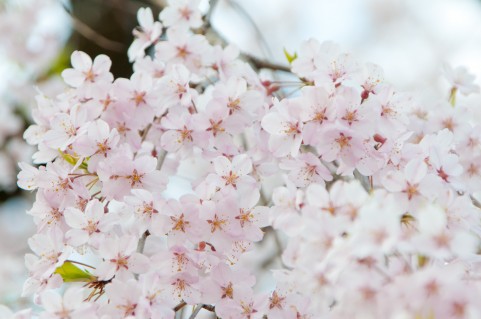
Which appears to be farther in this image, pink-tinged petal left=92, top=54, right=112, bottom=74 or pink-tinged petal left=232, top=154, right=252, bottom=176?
pink-tinged petal left=92, top=54, right=112, bottom=74

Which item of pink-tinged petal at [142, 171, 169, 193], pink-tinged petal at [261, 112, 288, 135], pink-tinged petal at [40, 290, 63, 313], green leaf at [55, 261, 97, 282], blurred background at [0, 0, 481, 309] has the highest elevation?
pink-tinged petal at [261, 112, 288, 135]

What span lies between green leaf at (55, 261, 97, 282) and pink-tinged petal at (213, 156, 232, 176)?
267mm

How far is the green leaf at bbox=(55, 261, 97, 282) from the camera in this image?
100 cm

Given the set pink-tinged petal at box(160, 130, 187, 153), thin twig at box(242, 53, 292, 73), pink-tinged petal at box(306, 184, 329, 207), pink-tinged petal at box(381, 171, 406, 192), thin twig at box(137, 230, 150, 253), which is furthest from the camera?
thin twig at box(242, 53, 292, 73)

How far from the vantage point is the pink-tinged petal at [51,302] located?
823mm

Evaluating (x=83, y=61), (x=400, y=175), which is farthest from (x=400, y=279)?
(x=83, y=61)

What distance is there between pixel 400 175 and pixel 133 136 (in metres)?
0.49

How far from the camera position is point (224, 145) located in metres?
1.09

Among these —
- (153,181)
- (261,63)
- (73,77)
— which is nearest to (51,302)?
(153,181)

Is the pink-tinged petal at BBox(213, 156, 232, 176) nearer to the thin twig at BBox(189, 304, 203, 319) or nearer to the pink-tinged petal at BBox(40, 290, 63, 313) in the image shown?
the thin twig at BBox(189, 304, 203, 319)

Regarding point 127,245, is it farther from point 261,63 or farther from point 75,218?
point 261,63

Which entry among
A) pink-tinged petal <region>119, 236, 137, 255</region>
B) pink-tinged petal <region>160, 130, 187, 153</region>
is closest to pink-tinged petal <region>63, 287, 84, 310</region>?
pink-tinged petal <region>119, 236, 137, 255</region>

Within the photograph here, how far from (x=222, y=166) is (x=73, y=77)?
1.22ft

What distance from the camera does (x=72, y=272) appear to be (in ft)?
3.27
